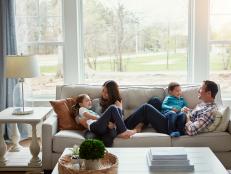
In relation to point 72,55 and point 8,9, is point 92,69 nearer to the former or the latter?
point 72,55

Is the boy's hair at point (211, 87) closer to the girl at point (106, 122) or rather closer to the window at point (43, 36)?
the girl at point (106, 122)

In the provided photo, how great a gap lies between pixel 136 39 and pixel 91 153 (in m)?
2.83

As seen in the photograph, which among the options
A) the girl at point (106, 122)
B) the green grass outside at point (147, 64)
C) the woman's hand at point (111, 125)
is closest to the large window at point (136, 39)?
the green grass outside at point (147, 64)

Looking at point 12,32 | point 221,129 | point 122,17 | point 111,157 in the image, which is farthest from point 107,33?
point 111,157

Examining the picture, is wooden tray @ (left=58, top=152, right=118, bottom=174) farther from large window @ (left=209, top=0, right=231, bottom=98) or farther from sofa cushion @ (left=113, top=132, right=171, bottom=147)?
large window @ (left=209, top=0, right=231, bottom=98)

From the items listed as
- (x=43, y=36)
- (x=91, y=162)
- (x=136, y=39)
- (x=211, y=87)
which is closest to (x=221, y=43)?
(x=136, y=39)

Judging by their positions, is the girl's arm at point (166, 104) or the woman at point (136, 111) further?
the girl's arm at point (166, 104)

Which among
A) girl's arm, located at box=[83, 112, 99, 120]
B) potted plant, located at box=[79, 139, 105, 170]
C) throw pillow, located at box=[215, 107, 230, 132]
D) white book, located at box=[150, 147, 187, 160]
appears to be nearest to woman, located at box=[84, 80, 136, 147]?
girl's arm, located at box=[83, 112, 99, 120]

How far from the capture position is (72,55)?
532 cm

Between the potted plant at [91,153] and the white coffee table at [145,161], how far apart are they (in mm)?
240

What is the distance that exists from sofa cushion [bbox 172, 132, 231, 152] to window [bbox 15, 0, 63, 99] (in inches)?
85.1

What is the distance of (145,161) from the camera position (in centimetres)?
325

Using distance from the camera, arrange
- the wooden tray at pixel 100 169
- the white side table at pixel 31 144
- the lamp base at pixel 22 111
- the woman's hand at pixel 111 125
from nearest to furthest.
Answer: the wooden tray at pixel 100 169 → the woman's hand at pixel 111 125 → the white side table at pixel 31 144 → the lamp base at pixel 22 111

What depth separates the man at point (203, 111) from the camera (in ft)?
13.1
